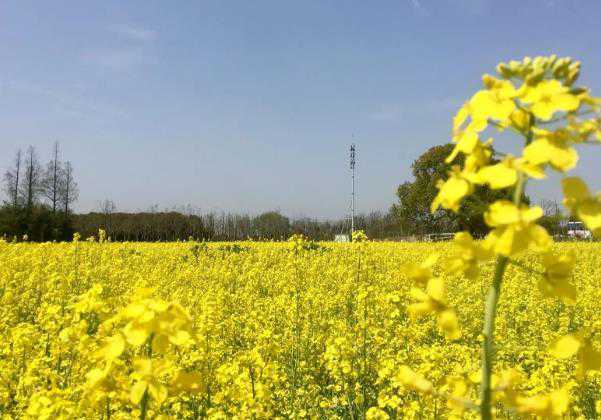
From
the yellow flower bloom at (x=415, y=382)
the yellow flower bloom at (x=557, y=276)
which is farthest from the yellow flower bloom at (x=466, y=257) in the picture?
the yellow flower bloom at (x=415, y=382)

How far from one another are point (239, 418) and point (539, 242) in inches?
91.7

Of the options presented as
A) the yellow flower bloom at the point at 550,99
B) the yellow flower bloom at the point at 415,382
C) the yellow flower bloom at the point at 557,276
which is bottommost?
the yellow flower bloom at the point at 415,382

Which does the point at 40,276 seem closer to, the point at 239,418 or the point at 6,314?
the point at 6,314

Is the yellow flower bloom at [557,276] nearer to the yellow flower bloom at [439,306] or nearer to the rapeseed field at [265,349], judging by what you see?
the rapeseed field at [265,349]

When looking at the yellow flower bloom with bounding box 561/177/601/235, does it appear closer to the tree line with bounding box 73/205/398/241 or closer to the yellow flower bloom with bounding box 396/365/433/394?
the yellow flower bloom with bounding box 396/365/433/394

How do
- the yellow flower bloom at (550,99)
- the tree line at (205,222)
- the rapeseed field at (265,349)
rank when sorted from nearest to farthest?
1. the yellow flower bloom at (550,99)
2. the rapeseed field at (265,349)
3. the tree line at (205,222)

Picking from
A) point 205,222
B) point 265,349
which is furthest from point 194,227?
point 265,349

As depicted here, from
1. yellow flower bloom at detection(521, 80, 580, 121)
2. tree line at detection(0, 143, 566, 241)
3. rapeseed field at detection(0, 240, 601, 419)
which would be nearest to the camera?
yellow flower bloom at detection(521, 80, 580, 121)

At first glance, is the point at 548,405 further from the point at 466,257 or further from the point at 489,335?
the point at 466,257

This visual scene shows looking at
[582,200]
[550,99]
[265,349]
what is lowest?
[265,349]

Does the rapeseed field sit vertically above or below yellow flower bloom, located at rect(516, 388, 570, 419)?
below

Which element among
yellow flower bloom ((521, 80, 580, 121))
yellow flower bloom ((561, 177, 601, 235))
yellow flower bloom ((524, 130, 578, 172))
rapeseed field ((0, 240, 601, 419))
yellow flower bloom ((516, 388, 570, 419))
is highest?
yellow flower bloom ((521, 80, 580, 121))

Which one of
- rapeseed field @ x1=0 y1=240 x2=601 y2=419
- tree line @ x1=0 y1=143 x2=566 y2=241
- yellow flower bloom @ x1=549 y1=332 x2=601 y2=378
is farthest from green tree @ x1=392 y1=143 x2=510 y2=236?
yellow flower bloom @ x1=549 y1=332 x2=601 y2=378

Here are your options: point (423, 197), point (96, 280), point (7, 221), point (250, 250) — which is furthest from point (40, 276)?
point (423, 197)
